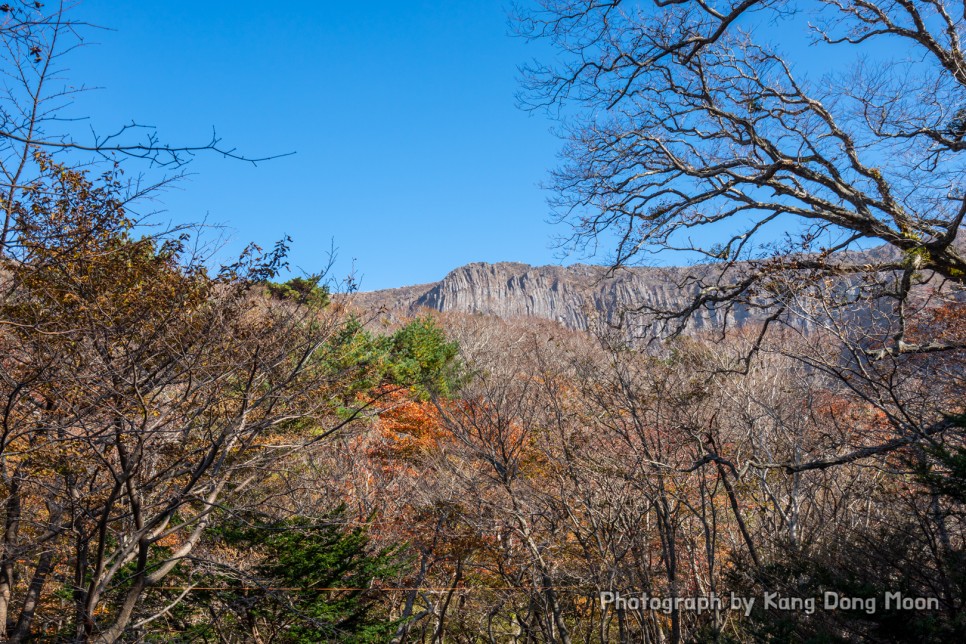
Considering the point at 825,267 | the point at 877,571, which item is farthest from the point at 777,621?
the point at 825,267

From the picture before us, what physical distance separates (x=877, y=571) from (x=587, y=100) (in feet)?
16.1

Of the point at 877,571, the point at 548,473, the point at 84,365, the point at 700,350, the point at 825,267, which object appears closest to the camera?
the point at 877,571

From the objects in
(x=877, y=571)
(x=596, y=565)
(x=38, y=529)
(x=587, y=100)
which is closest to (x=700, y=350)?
(x=596, y=565)

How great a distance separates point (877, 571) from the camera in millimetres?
3916

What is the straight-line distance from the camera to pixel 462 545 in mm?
7891

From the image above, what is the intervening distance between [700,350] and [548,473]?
14.1 feet

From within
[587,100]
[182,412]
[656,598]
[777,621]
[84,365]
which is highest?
[587,100]

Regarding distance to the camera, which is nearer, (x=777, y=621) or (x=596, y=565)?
(x=777, y=621)

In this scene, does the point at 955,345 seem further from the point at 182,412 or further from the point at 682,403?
the point at 182,412

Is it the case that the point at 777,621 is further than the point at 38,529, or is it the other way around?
the point at 38,529

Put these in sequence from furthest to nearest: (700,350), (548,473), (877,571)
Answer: (700,350)
(548,473)
(877,571)

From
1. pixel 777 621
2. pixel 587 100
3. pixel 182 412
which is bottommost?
pixel 777 621

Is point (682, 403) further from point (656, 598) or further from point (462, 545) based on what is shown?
point (462, 545)

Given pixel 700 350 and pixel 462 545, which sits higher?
pixel 700 350
